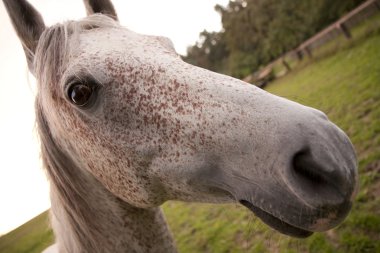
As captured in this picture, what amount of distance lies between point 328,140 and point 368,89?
801cm

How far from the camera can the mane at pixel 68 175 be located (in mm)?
2250

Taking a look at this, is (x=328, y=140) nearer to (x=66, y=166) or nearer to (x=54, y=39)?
(x=66, y=166)

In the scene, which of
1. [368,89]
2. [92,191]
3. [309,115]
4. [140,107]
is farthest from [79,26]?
[368,89]

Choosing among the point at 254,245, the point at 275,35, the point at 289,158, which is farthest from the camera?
the point at 275,35

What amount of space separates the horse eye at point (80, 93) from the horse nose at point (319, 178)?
1.37 metres

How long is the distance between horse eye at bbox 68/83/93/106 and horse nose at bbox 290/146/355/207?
1.37 m

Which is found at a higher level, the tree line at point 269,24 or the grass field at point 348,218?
the tree line at point 269,24

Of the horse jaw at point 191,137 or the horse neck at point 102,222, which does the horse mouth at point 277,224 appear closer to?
the horse jaw at point 191,137

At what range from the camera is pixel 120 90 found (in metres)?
1.86

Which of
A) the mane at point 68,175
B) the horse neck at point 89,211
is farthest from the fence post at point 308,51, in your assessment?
the horse neck at point 89,211

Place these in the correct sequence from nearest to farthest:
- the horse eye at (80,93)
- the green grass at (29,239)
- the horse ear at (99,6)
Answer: the horse eye at (80,93) < the horse ear at (99,6) < the green grass at (29,239)

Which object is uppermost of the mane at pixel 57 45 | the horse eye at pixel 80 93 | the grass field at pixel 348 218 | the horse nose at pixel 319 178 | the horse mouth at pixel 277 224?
the mane at pixel 57 45

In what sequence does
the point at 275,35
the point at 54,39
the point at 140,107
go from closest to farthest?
the point at 140,107 < the point at 54,39 < the point at 275,35

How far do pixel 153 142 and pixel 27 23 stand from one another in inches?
65.2
